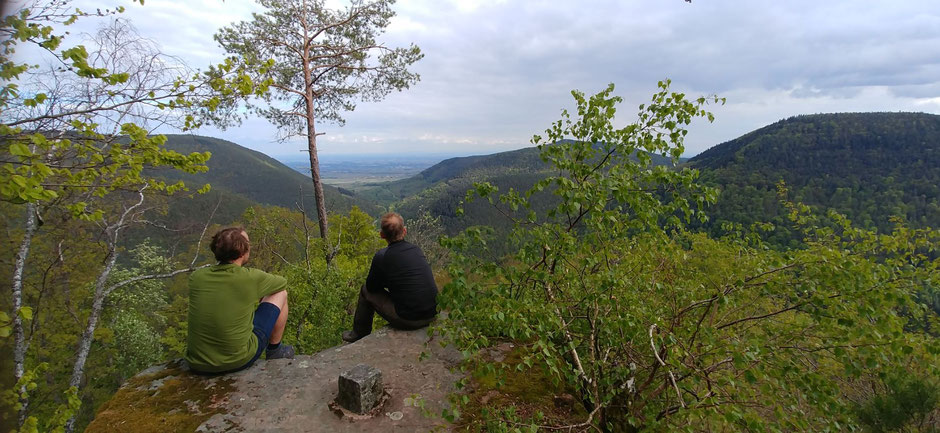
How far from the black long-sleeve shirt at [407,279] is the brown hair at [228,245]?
53.9 inches

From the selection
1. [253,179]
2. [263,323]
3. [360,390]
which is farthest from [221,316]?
[253,179]

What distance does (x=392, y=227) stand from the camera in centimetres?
455

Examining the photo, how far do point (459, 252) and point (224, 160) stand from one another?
20584 centimetres

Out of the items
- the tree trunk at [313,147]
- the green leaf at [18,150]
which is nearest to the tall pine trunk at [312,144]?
the tree trunk at [313,147]

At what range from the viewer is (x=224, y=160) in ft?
571

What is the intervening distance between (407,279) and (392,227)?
2.11 ft

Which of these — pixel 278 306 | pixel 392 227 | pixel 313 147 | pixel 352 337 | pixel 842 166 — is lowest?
pixel 352 337

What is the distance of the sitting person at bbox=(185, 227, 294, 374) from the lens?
11.2ft

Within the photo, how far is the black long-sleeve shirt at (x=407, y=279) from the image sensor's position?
4445 millimetres

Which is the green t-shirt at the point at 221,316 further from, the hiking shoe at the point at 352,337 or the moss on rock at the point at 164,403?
the hiking shoe at the point at 352,337

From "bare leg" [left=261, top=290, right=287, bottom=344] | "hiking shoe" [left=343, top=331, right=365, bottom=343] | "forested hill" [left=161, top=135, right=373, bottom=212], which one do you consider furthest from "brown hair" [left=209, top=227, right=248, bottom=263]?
"forested hill" [left=161, top=135, right=373, bottom=212]

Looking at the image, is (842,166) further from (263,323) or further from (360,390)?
(263,323)

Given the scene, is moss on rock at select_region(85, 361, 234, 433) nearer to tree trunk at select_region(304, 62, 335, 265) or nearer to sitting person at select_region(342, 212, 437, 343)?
sitting person at select_region(342, 212, 437, 343)

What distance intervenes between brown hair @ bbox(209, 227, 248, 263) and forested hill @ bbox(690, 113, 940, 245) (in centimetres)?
9039
